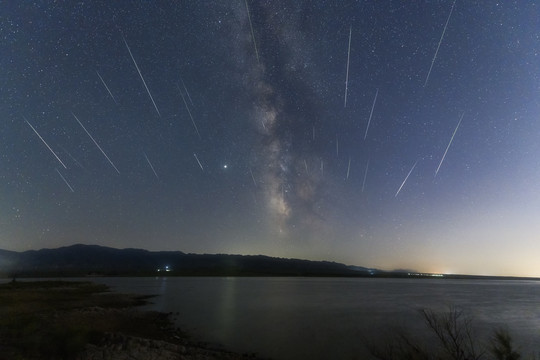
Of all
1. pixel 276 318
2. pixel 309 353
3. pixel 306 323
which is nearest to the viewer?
pixel 309 353

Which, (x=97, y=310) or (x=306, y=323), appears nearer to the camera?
(x=97, y=310)

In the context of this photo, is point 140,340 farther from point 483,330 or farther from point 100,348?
point 483,330

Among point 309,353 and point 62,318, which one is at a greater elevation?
point 62,318

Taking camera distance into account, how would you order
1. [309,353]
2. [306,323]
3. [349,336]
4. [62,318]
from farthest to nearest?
[306,323], [349,336], [62,318], [309,353]

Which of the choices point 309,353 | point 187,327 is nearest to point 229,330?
point 187,327

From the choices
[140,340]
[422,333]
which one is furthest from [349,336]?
[140,340]

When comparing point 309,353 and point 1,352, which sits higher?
point 1,352

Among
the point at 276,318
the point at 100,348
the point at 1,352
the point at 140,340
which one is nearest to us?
the point at 1,352

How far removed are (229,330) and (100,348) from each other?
1702cm

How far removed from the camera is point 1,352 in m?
14.4

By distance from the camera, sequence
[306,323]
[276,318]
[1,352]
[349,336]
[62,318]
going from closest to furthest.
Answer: [1,352]
[62,318]
[349,336]
[306,323]
[276,318]

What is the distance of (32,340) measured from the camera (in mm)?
16250

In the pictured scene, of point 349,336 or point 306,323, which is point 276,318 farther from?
point 349,336

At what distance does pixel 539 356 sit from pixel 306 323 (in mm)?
20659
